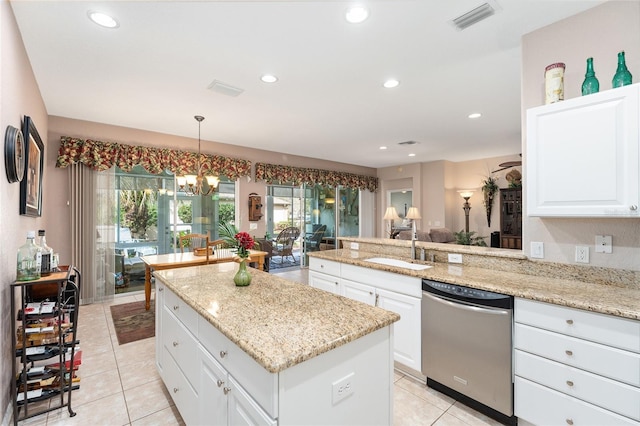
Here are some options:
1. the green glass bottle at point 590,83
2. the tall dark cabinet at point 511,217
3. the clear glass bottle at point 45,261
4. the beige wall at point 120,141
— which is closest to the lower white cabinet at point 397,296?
the green glass bottle at point 590,83

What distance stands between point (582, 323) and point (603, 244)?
2.28 feet

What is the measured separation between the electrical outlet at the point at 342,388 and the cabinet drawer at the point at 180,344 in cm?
80

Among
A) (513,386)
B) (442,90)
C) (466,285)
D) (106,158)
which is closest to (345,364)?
(466,285)

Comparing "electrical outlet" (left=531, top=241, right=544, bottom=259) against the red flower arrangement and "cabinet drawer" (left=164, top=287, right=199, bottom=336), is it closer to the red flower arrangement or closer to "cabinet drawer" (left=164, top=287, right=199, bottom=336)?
the red flower arrangement

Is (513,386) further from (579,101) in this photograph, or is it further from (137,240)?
(137,240)

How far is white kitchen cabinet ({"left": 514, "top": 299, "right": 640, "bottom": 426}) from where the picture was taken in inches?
57.2

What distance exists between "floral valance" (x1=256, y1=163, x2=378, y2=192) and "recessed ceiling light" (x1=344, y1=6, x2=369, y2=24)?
4278mm

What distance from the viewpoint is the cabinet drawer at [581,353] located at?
144cm

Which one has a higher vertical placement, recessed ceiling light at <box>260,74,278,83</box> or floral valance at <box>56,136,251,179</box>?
recessed ceiling light at <box>260,74,278,83</box>

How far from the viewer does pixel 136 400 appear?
220 cm

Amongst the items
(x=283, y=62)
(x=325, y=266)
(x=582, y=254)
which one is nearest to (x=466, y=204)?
(x=325, y=266)

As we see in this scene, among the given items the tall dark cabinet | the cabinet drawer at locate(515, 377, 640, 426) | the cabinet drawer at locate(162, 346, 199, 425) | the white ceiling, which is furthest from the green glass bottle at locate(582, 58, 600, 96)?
the tall dark cabinet

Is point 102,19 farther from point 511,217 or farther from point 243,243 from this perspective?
point 511,217

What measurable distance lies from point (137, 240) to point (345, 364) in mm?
5032
